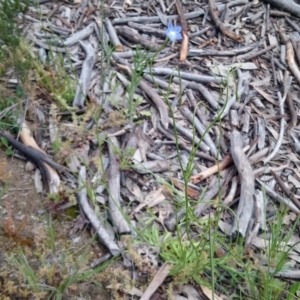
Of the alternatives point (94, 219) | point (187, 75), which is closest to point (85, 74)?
point (187, 75)

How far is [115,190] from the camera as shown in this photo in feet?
7.10

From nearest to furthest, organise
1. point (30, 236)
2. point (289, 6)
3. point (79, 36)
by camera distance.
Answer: point (30, 236), point (79, 36), point (289, 6)

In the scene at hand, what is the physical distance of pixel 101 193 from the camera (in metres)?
2.19

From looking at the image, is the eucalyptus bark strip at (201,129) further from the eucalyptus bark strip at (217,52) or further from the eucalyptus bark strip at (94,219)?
the eucalyptus bark strip at (94,219)

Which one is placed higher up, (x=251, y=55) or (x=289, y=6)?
(x=289, y=6)

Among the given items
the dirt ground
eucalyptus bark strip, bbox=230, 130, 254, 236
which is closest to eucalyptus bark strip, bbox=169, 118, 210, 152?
eucalyptus bark strip, bbox=230, 130, 254, 236

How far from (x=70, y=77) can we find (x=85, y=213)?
0.75 metres

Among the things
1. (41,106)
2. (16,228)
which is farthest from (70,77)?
(16,228)

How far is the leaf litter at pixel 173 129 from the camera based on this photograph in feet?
6.73

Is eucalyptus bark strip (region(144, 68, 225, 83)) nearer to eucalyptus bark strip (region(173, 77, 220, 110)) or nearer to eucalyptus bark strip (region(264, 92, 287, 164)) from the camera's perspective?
eucalyptus bark strip (region(173, 77, 220, 110))

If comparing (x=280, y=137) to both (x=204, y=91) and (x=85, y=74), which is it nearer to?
(x=204, y=91)

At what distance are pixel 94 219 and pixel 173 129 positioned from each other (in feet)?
1.93

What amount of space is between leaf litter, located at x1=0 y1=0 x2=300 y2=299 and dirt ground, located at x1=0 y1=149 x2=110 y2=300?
0.07 metres

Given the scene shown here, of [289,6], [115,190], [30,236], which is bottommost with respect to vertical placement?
[30,236]
